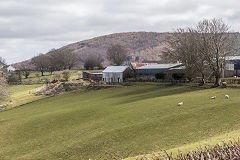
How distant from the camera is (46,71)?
161 metres

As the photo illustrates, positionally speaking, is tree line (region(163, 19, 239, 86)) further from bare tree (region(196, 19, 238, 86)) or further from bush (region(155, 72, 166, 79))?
bush (region(155, 72, 166, 79))

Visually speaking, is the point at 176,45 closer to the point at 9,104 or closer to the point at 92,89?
the point at 92,89

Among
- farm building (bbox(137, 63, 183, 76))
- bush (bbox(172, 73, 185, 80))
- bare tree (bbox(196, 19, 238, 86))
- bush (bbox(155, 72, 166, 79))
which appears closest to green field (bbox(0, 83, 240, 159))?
bare tree (bbox(196, 19, 238, 86))

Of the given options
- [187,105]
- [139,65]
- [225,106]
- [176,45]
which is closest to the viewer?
[225,106]

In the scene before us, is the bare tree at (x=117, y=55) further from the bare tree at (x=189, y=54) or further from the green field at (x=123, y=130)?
the green field at (x=123, y=130)

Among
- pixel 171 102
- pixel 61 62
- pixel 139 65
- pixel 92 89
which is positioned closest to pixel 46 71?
pixel 61 62

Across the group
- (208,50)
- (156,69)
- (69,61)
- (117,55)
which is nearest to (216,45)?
(208,50)

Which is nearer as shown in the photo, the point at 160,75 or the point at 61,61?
the point at 160,75

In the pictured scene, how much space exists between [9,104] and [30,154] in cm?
4244

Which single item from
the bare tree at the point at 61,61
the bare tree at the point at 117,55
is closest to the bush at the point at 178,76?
the bare tree at the point at 117,55

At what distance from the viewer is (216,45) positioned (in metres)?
52.0

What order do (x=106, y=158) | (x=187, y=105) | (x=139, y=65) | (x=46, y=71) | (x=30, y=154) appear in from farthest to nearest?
(x=46, y=71) < (x=139, y=65) < (x=187, y=105) < (x=30, y=154) < (x=106, y=158)

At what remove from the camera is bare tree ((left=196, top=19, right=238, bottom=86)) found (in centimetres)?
5222

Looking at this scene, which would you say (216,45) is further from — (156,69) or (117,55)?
(117,55)
